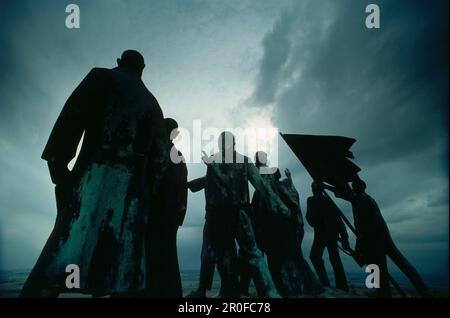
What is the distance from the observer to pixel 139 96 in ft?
9.25

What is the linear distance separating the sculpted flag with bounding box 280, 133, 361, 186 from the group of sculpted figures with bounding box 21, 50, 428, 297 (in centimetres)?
84

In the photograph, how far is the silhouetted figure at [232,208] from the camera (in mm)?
4191

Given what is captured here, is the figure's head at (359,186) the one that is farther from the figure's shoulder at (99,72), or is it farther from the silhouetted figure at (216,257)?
the figure's shoulder at (99,72)

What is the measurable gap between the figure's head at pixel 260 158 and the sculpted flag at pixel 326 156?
2.56ft

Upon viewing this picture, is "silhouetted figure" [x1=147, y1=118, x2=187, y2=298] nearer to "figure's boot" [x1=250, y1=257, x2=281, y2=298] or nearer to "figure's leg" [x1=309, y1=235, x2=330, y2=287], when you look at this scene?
"figure's boot" [x1=250, y1=257, x2=281, y2=298]

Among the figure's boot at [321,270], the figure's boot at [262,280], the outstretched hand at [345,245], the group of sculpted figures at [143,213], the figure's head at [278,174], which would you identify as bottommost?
the figure's boot at [321,270]

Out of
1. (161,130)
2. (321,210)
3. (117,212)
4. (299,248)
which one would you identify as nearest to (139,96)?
(161,130)

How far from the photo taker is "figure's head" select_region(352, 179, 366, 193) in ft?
21.1

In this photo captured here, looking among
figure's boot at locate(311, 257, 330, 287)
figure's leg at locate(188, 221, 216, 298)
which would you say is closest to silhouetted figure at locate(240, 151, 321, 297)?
figure's leg at locate(188, 221, 216, 298)

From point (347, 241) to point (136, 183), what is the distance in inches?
233

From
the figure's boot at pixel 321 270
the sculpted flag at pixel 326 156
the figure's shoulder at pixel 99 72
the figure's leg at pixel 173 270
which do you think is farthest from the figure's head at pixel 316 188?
the figure's shoulder at pixel 99 72

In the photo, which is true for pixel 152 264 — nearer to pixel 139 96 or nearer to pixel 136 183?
pixel 136 183

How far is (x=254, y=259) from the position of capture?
4.30 m
